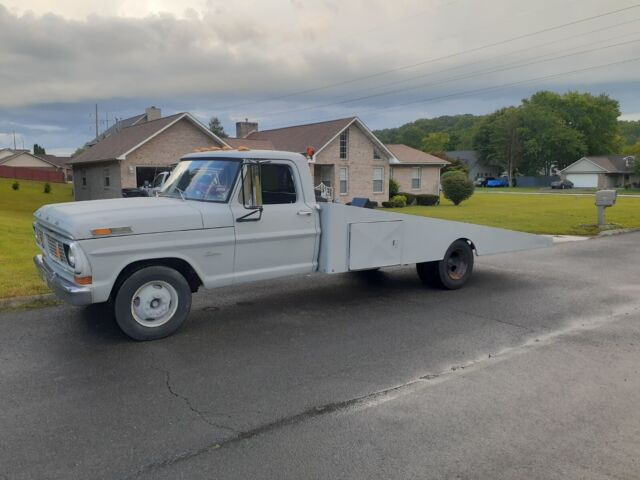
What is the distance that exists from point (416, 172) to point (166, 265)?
3473 centimetres

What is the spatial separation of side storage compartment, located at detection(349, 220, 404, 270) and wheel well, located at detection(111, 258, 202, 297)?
200cm

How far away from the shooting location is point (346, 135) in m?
33.9

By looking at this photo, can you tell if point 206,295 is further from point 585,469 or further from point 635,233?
point 635,233

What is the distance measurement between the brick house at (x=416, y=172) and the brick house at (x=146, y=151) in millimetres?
13851

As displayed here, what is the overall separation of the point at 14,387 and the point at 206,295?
3.55m

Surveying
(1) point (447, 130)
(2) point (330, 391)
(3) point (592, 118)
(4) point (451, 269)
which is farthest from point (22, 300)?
(1) point (447, 130)

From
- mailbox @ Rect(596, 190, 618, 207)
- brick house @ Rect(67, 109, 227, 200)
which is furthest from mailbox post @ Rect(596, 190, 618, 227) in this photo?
brick house @ Rect(67, 109, 227, 200)

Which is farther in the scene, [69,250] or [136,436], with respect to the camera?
[69,250]

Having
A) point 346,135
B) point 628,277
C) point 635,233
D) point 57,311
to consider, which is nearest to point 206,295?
point 57,311

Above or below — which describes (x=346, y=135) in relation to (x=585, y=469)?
above

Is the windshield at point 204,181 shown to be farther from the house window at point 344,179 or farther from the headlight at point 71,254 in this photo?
the house window at point 344,179

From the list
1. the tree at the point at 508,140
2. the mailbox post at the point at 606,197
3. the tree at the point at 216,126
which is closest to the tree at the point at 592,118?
the tree at the point at 508,140

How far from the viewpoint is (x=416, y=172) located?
39.3 m

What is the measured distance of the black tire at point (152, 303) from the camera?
5.66 metres
